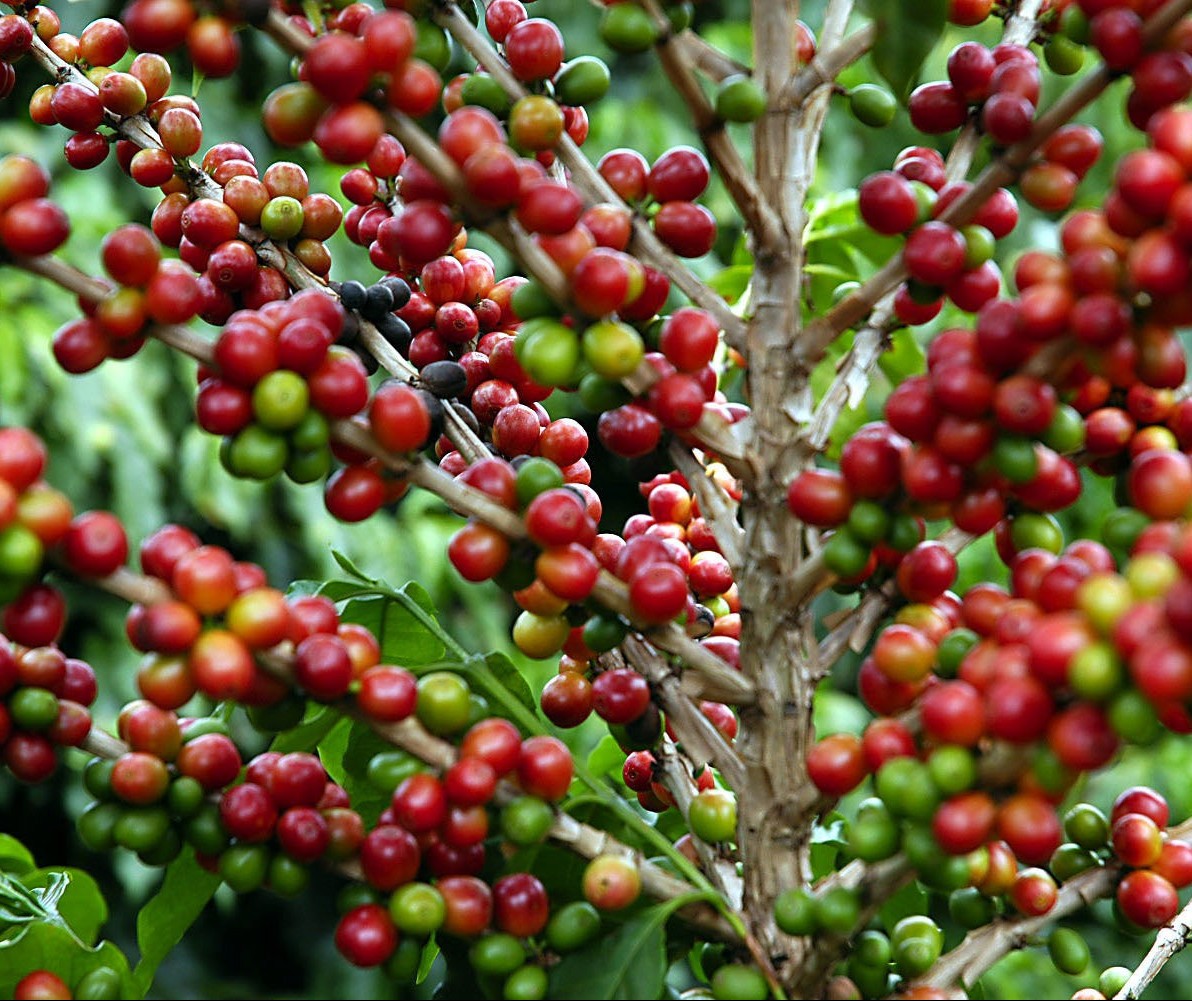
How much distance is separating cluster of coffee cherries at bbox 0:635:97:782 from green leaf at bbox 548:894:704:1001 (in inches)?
11.0

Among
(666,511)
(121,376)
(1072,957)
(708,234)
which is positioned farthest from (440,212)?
(121,376)

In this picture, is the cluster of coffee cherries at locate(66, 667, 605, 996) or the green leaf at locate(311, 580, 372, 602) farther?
the green leaf at locate(311, 580, 372, 602)

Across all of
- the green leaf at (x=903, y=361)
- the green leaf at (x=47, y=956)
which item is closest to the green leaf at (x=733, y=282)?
the green leaf at (x=903, y=361)

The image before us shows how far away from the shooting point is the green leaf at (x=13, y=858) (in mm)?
980

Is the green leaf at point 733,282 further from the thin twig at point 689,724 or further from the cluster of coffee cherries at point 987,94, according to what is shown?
the thin twig at point 689,724

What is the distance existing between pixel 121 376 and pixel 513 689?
7.54ft

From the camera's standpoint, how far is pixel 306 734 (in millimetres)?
785

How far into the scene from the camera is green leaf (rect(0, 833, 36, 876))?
3.22 feet

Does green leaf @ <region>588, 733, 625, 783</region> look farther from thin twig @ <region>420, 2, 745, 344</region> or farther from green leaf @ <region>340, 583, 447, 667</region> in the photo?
thin twig @ <region>420, 2, 745, 344</region>

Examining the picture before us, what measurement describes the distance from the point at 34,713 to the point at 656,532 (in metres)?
0.39

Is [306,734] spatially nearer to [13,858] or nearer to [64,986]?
[64,986]

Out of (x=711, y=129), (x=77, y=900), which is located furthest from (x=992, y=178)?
(x=77, y=900)

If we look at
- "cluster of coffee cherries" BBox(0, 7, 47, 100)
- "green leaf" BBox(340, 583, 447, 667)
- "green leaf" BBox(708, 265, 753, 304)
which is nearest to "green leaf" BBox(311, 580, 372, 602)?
"green leaf" BBox(340, 583, 447, 667)

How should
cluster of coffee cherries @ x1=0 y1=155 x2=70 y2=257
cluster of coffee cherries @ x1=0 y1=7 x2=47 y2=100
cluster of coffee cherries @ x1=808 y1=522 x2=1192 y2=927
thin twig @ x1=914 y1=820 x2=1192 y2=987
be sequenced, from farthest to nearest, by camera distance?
cluster of coffee cherries @ x1=0 y1=7 x2=47 y2=100
thin twig @ x1=914 y1=820 x2=1192 y2=987
cluster of coffee cherries @ x1=0 y1=155 x2=70 y2=257
cluster of coffee cherries @ x1=808 y1=522 x2=1192 y2=927
